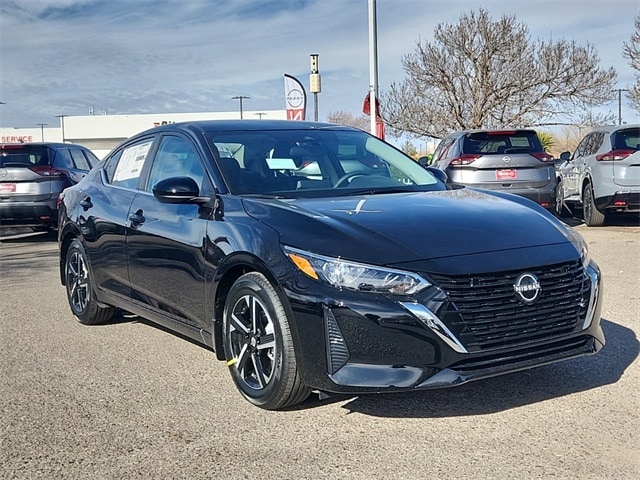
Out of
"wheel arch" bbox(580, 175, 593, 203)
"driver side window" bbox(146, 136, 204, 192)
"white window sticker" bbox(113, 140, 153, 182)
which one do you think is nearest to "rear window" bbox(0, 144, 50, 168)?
"white window sticker" bbox(113, 140, 153, 182)

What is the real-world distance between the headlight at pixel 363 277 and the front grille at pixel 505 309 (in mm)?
122

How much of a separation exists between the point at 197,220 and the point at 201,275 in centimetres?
35

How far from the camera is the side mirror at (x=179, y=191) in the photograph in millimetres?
4406

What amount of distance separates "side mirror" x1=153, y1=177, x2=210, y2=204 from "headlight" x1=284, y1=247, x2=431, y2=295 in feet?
3.79

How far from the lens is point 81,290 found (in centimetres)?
619

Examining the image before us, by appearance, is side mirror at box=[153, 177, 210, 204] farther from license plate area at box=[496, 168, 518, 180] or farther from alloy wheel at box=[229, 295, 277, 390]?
license plate area at box=[496, 168, 518, 180]

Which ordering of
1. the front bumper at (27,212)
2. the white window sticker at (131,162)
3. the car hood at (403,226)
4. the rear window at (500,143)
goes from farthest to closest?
the front bumper at (27,212), the rear window at (500,143), the white window sticker at (131,162), the car hood at (403,226)

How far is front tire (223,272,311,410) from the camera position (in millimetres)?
3721

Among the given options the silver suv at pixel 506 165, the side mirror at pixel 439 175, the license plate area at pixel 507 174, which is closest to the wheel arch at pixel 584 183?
the silver suv at pixel 506 165

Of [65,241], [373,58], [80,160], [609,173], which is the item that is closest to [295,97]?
[373,58]

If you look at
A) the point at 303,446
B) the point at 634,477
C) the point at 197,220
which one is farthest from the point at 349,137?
the point at 634,477

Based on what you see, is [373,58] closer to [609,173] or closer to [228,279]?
[609,173]

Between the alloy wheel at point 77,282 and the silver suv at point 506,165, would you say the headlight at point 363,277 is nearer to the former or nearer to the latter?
the alloy wheel at point 77,282

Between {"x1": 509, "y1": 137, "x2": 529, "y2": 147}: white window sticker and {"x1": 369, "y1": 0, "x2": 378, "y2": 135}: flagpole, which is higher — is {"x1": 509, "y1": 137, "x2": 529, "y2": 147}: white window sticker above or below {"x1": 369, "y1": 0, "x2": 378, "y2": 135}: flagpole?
below
